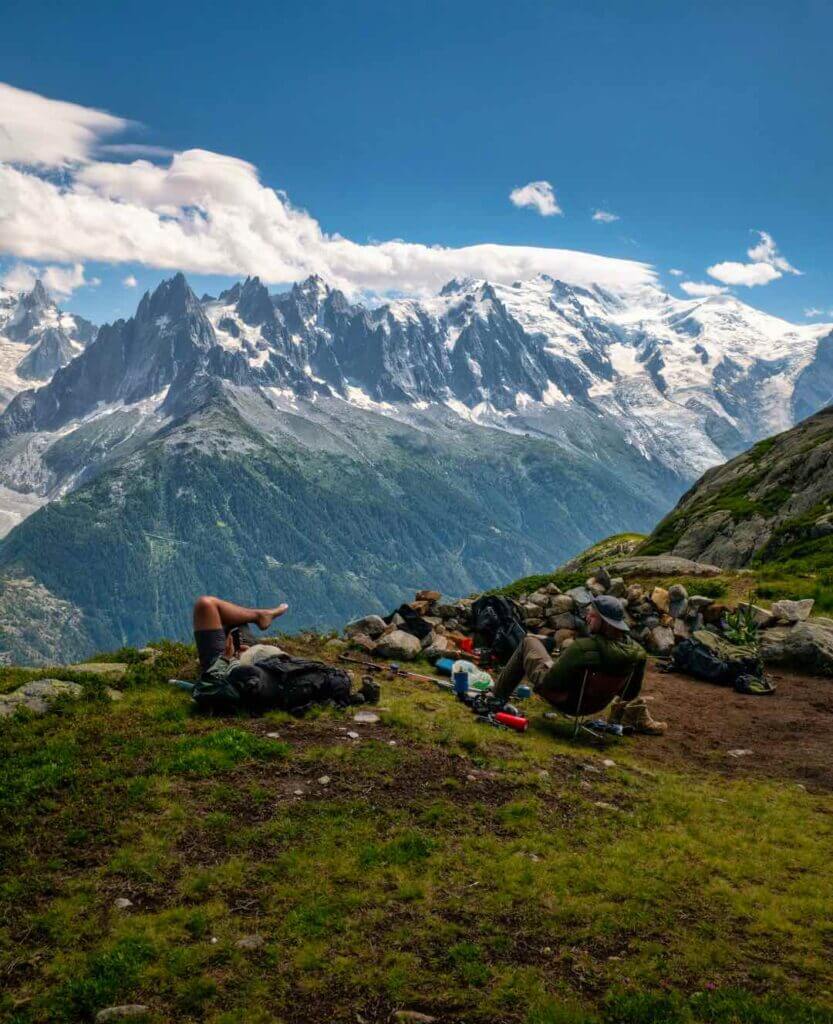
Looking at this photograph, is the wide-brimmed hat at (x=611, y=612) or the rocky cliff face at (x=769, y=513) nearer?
the wide-brimmed hat at (x=611, y=612)

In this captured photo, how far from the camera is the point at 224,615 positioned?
19.7 metres

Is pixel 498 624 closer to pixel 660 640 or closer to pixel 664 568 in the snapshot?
pixel 660 640

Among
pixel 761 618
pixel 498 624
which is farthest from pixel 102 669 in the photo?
pixel 761 618

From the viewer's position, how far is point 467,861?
11.3m

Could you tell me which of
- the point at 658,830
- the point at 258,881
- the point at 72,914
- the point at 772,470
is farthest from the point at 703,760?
the point at 772,470

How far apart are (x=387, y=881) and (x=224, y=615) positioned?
1079 cm

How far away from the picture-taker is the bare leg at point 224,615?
18.8 m

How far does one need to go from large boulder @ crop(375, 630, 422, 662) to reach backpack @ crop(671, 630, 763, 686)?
10227 mm

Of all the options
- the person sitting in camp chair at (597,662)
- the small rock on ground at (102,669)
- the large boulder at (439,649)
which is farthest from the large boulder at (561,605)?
the small rock on ground at (102,669)

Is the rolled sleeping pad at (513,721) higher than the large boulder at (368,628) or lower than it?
lower

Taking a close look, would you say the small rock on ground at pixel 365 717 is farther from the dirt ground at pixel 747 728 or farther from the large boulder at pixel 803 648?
the large boulder at pixel 803 648

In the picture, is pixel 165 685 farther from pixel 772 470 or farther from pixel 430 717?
pixel 772 470

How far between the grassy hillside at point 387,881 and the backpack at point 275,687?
747 mm

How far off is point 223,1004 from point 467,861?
4459 millimetres
